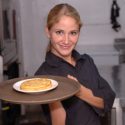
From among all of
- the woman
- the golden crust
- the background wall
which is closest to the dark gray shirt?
the woman

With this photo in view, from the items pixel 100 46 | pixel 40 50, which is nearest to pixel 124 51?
pixel 100 46

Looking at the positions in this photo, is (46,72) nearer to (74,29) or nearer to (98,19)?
(74,29)

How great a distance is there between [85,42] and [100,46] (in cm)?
14

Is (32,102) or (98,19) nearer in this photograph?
(32,102)

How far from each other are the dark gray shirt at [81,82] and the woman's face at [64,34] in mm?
51

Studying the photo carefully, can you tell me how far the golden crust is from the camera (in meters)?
0.90

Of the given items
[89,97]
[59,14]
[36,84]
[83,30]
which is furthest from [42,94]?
[83,30]

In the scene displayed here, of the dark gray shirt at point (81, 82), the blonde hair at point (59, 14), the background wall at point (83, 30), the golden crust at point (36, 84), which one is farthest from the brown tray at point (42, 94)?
the background wall at point (83, 30)

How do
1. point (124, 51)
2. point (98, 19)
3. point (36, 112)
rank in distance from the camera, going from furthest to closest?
point (98, 19)
point (124, 51)
point (36, 112)

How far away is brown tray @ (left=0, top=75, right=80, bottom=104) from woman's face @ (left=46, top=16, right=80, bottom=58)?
0.17 meters

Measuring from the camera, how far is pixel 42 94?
872mm

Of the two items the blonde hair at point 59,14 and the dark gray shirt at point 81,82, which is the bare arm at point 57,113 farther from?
the blonde hair at point 59,14

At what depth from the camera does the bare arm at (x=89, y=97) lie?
1.02 m

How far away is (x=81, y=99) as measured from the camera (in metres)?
1.06
